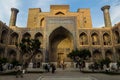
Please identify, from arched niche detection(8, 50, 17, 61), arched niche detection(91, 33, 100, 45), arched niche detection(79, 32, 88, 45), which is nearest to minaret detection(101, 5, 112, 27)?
arched niche detection(91, 33, 100, 45)

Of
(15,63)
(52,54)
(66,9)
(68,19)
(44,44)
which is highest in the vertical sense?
(66,9)

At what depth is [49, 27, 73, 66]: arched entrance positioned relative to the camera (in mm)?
28416

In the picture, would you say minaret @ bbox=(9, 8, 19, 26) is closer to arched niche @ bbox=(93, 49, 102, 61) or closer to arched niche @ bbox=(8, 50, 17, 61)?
arched niche @ bbox=(8, 50, 17, 61)

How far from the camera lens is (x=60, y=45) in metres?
29.8

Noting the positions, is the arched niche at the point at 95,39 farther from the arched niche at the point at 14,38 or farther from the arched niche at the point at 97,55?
the arched niche at the point at 14,38

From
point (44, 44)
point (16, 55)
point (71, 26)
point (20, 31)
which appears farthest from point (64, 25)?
point (16, 55)

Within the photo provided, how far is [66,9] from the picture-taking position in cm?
3766

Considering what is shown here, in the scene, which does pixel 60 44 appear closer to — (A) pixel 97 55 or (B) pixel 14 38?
(A) pixel 97 55

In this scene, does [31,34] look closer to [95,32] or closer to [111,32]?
[95,32]

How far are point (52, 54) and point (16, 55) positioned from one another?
8.29m

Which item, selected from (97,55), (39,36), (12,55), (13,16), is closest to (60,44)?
(39,36)

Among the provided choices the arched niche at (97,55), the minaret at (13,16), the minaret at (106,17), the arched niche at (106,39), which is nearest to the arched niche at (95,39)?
the arched niche at (106,39)

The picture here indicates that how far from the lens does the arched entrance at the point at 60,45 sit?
28416 mm

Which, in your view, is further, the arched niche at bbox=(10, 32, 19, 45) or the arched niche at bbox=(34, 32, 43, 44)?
the arched niche at bbox=(34, 32, 43, 44)
